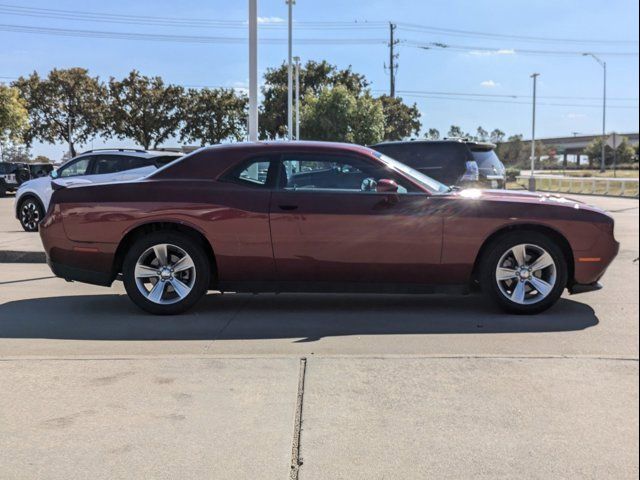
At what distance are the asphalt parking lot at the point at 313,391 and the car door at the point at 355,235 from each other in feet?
1.50

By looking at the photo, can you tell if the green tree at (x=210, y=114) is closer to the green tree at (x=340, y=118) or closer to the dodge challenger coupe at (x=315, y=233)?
the green tree at (x=340, y=118)

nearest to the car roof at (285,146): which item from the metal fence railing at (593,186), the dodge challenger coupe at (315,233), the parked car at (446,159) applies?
the dodge challenger coupe at (315,233)

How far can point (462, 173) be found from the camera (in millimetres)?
10250

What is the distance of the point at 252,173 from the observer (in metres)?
5.62

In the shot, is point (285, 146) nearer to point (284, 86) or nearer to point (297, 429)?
point (297, 429)

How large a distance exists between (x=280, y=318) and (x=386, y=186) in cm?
159

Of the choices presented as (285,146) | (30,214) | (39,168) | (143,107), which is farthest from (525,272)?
(143,107)

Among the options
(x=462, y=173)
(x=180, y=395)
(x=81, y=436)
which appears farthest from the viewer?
(x=462, y=173)

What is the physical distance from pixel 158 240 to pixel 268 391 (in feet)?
7.61

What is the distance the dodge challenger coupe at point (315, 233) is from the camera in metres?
5.41

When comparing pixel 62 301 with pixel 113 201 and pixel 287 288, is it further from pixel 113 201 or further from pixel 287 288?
pixel 287 288

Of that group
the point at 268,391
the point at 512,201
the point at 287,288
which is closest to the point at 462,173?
the point at 512,201

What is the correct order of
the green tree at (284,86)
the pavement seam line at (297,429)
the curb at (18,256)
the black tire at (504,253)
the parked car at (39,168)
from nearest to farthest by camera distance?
1. the pavement seam line at (297,429)
2. the black tire at (504,253)
3. the curb at (18,256)
4. the parked car at (39,168)
5. the green tree at (284,86)

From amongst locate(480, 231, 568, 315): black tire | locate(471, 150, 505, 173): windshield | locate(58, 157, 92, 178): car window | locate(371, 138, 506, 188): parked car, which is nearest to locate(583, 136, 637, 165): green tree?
locate(471, 150, 505, 173): windshield
